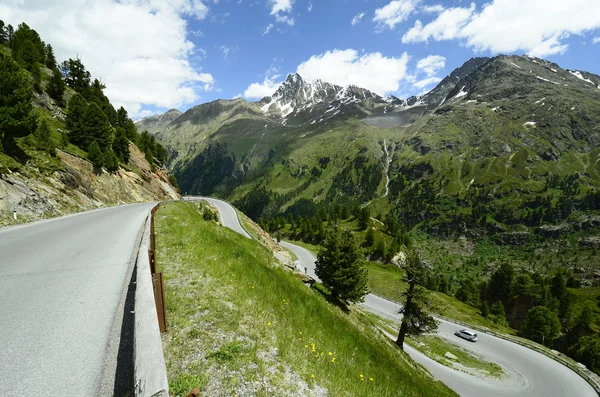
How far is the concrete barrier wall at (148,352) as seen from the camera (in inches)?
134

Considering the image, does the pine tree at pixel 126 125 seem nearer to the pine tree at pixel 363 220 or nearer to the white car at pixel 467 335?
the white car at pixel 467 335

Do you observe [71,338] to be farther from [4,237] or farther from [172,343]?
[4,237]

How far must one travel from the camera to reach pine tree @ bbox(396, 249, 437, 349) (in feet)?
120

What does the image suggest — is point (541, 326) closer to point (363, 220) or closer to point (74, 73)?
point (363, 220)

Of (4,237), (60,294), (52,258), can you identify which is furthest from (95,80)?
(60,294)

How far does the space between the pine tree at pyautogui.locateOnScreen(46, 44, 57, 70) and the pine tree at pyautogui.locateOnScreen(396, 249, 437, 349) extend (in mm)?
79600

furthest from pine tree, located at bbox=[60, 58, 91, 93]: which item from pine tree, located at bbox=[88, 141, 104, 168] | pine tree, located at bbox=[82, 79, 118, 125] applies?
pine tree, located at bbox=[88, 141, 104, 168]

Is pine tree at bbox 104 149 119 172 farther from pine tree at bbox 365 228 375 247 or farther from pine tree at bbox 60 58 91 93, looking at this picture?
pine tree at bbox 365 228 375 247

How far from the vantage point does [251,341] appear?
6750 millimetres

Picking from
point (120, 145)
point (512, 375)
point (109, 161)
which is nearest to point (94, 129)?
point (109, 161)

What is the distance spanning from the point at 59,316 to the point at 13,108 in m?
26.7

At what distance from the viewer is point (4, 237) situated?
1493cm

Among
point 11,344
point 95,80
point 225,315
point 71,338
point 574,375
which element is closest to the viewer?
point 11,344

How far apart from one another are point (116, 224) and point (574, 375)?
66639 mm
